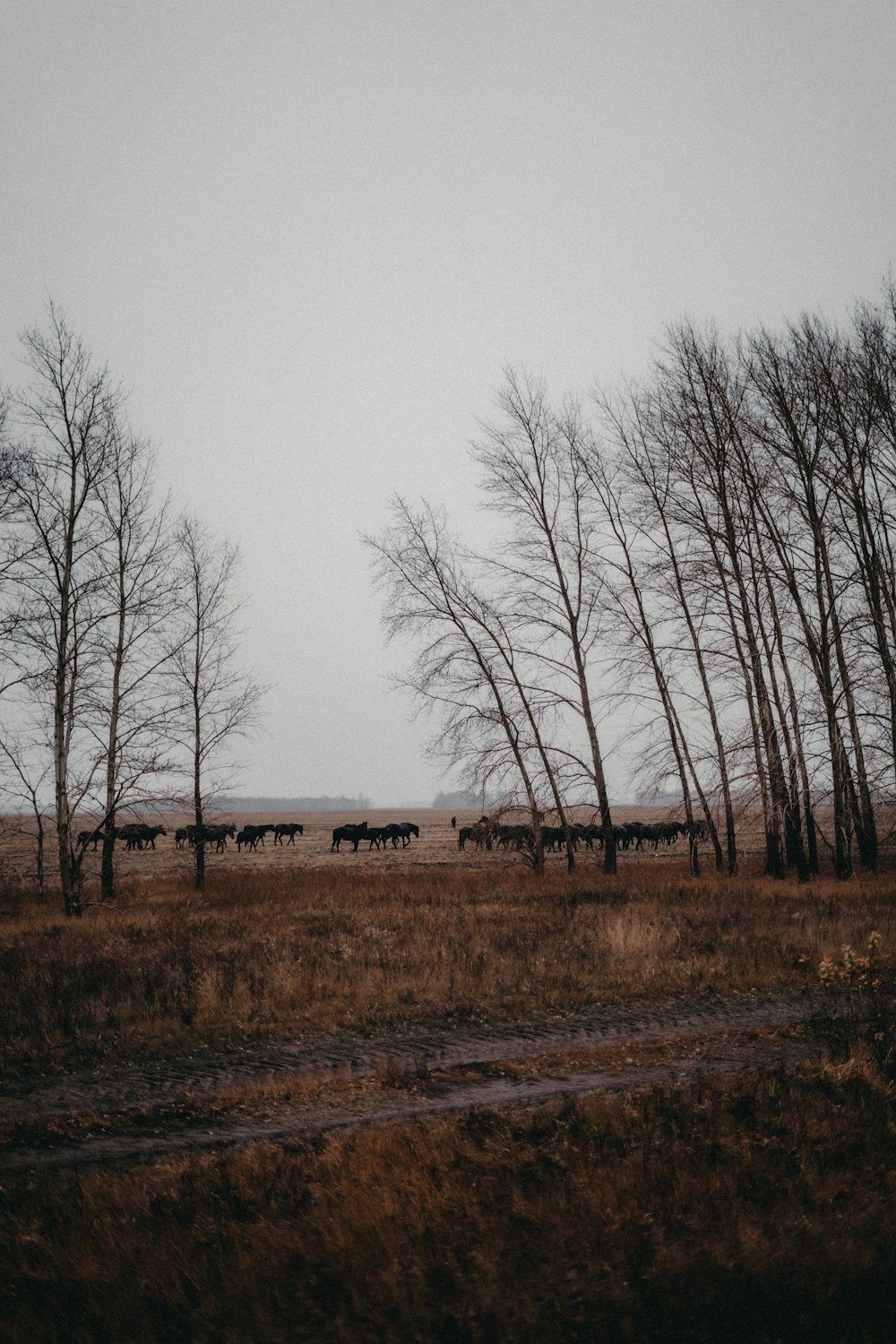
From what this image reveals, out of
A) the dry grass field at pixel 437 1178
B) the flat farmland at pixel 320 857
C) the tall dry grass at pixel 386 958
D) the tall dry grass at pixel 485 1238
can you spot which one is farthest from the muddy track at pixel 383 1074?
the flat farmland at pixel 320 857

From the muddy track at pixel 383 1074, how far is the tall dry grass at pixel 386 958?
690mm

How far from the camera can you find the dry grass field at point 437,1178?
11.7 ft

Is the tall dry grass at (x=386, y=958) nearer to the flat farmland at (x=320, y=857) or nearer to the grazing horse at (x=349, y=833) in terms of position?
the flat farmland at (x=320, y=857)

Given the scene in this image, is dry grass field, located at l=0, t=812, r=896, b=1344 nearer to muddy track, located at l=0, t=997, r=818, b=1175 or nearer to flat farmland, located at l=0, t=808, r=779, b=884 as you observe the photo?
muddy track, located at l=0, t=997, r=818, b=1175

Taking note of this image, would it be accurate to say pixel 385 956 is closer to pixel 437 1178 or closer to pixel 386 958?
pixel 386 958

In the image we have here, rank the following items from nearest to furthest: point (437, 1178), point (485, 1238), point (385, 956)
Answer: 1. point (485, 1238)
2. point (437, 1178)
3. point (385, 956)

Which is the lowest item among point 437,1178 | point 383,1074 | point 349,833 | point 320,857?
point 320,857

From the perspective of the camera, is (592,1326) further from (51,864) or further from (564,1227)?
(51,864)

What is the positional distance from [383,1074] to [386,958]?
4606 millimetres

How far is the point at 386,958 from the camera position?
11.6 metres

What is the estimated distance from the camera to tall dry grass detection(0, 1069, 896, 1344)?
3.49 m

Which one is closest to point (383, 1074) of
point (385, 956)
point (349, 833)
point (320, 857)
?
point (385, 956)

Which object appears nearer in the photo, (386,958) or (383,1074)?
(383,1074)

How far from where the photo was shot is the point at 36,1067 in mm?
7570
